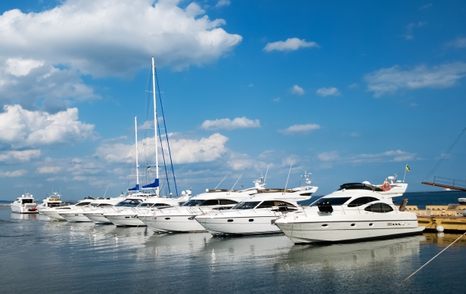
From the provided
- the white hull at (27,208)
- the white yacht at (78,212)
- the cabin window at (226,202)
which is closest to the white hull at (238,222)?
the cabin window at (226,202)

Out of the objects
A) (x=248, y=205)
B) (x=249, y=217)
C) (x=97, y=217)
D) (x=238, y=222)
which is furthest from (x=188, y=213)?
(x=97, y=217)

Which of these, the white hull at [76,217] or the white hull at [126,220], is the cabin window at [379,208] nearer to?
the white hull at [126,220]

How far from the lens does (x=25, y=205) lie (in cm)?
9488

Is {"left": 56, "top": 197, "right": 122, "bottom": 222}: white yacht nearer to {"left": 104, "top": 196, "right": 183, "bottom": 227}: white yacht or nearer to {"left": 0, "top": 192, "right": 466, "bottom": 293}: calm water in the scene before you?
{"left": 104, "top": 196, "right": 183, "bottom": 227}: white yacht

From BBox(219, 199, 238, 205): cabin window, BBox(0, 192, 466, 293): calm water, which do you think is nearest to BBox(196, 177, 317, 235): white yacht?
BBox(0, 192, 466, 293): calm water

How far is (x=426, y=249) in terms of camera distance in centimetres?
2331

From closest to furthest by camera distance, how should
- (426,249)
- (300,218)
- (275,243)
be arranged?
(426,249) → (300,218) → (275,243)

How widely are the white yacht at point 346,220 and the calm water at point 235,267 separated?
659 mm

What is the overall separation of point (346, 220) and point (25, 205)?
272 ft

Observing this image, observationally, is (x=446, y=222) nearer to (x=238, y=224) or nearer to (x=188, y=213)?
(x=238, y=224)

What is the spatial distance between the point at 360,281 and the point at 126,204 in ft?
112

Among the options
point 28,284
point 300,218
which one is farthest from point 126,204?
point 28,284

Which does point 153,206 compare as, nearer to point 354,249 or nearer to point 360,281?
point 354,249

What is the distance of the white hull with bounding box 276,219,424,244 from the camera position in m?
25.1
